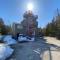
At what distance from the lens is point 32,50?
39.9 inches

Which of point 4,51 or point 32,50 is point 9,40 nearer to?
point 4,51

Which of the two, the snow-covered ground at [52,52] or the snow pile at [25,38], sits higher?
the snow pile at [25,38]

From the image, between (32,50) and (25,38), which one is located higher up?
(25,38)

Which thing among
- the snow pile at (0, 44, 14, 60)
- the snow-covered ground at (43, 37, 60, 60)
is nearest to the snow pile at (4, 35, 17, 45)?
the snow pile at (0, 44, 14, 60)

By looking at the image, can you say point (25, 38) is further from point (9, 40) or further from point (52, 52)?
point (52, 52)

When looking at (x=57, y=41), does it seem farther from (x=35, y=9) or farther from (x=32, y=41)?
(x=35, y=9)

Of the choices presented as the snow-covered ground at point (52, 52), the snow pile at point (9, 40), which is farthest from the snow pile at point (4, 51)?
the snow-covered ground at point (52, 52)

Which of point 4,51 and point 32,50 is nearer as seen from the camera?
point 4,51

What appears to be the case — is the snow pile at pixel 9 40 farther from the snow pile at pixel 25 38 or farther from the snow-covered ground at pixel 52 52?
the snow-covered ground at pixel 52 52

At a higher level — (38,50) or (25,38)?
(25,38)

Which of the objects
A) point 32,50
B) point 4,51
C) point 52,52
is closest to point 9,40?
point 4,51

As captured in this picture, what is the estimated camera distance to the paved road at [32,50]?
98 cm

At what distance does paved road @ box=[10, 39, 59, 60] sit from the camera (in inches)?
38.6

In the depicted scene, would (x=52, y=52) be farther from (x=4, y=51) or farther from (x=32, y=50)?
(x=4, y=51)
